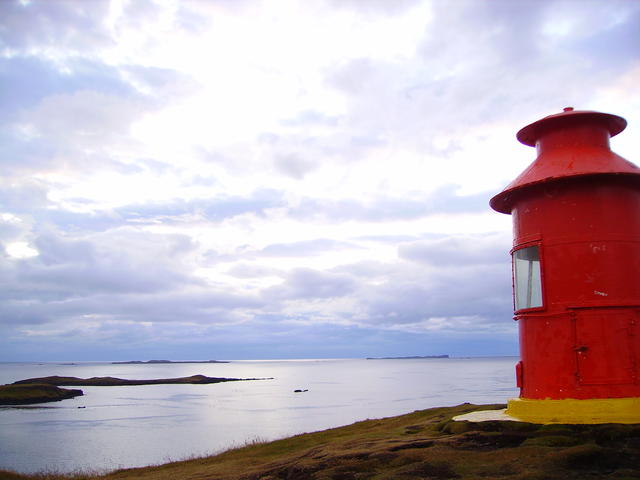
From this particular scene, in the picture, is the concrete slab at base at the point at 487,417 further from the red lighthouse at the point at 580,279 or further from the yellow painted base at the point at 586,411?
the yellow painted base at the point at 586,411

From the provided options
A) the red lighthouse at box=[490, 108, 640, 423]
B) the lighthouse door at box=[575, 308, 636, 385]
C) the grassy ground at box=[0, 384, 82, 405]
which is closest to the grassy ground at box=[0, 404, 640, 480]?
the red lighthouse at box=[490, 108, 640, 423]

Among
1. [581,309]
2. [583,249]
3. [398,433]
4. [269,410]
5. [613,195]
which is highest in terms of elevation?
[613,195]

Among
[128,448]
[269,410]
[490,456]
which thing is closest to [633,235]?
[490,456]

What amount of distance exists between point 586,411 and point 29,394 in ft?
247

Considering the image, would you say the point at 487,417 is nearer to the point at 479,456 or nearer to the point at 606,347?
the point at 606,347

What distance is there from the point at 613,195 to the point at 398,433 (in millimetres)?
6748

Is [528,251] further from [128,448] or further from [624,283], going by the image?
[128,448]

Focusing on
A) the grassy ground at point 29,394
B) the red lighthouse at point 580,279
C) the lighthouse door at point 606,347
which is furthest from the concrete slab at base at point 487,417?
the grassy ground at point 29,394

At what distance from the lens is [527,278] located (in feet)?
36.5

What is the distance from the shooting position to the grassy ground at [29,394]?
6688 centimetres

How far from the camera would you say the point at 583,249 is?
9898 mm

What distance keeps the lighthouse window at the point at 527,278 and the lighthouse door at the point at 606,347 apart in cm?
111

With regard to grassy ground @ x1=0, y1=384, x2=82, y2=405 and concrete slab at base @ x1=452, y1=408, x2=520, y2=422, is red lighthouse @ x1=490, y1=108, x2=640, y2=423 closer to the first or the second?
concrete slab at base @ x1=452, y1=408, x2=520, y2=422

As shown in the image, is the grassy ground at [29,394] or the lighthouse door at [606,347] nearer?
the lighthouse door at [606,347]
